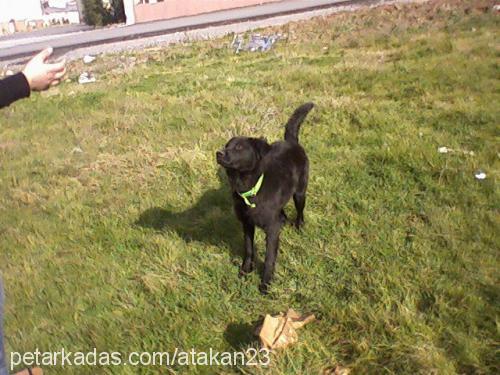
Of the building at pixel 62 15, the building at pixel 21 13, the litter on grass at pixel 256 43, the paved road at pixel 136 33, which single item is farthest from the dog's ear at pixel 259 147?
the building at pixel 21 13

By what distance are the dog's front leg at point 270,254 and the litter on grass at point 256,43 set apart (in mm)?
9861

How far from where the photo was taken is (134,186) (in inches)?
199

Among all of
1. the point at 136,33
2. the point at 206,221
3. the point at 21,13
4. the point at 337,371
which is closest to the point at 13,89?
the point at 337,371

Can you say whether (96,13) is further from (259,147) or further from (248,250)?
(248,250)

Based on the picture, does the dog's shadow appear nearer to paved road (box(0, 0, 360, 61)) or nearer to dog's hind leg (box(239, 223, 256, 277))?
dog's hind leg (box(239, 223, 256, 277))

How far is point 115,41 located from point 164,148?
1635 cm

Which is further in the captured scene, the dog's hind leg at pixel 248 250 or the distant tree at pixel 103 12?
the distant tree at pixel 103 12

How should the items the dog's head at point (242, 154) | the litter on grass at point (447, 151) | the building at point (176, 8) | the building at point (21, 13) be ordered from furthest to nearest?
the building at point (21, 13) → the building at point (176, 8) → the litter on grass at point (447, 151) → the dog's head at point (242, 154)

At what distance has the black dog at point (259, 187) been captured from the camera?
3.16 m

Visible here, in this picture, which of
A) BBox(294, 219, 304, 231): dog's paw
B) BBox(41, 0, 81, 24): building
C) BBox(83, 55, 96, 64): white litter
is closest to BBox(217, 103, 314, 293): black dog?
BBox(294, 219, 304, 231): dog's paw

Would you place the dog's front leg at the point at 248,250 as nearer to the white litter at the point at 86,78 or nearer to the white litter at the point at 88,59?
the white litter at the point at 86,78

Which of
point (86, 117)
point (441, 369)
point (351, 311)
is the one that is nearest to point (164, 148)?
point (86, 117)

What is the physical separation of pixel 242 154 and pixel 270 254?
0.80 m

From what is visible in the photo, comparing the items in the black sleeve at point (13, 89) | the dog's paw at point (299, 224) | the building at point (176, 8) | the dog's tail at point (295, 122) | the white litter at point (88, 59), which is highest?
the building at point (176, 8)
